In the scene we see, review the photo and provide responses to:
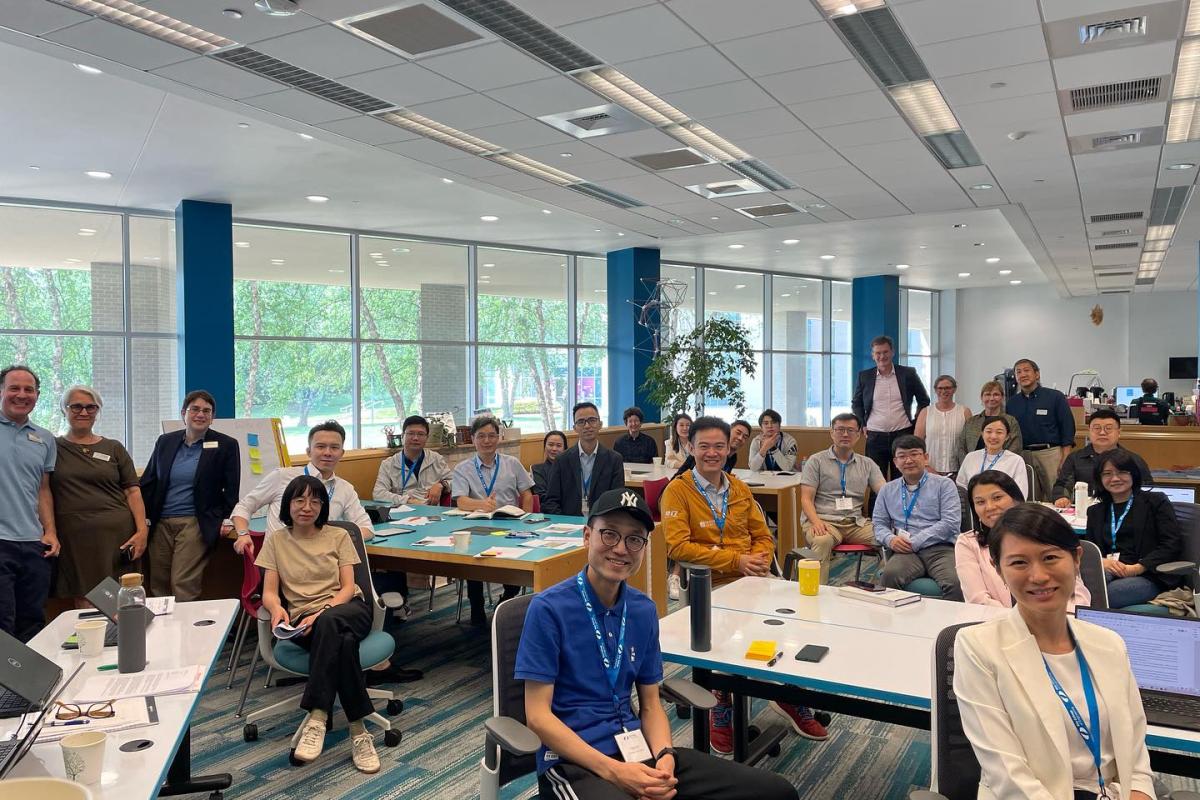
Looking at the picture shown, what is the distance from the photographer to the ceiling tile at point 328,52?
4.35 meters

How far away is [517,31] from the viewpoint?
14.2 feet

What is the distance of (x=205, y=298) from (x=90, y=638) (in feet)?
22.5

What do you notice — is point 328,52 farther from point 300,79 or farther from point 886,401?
point 886,401

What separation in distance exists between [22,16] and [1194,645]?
5.32 meters

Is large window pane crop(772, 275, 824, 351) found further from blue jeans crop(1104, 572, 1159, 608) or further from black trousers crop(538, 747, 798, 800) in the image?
black trousers crop(538, 747, 798, 800)

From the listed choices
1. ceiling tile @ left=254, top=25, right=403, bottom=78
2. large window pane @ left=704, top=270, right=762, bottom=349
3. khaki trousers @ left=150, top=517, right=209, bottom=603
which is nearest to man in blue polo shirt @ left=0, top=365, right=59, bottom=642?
khaki trousers @ left=150, top=517, right=209, bottom=603

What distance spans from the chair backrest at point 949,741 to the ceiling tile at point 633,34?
3169mm

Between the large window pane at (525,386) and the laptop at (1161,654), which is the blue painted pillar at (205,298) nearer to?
the large window pane at (525,386)

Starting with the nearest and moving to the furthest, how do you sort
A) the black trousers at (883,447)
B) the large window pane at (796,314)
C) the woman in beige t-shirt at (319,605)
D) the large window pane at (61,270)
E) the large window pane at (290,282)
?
1. the woman in beige t-shirt at (319,605)
2. the black trousers at (883,447)
3. the large window pane at (61,270)
4. the large window pane at (290,282)
5. the large window pane at (796,314)

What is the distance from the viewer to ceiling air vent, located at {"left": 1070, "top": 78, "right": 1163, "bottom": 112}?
517 centimetres

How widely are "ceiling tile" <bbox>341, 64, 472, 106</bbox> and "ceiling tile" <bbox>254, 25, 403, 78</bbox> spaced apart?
9 cm

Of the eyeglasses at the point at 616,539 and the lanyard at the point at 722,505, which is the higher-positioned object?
the eyeglasses at the point at 616,539

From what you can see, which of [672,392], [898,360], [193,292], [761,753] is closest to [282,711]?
[761,753]

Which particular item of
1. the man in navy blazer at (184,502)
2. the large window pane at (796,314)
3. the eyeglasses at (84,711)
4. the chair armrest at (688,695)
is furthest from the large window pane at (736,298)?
the eyeglasses at (84,711)
